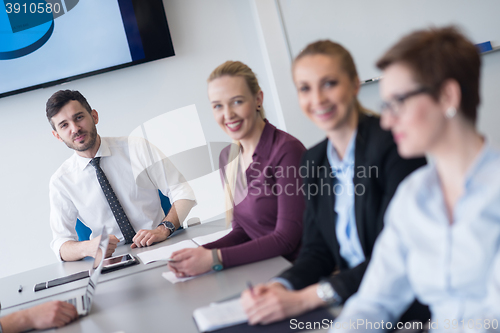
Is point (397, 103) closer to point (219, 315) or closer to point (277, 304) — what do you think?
point (277, 304)

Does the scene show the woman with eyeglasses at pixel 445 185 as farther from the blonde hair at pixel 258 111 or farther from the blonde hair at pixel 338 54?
the blonde hair at pixel 258 111

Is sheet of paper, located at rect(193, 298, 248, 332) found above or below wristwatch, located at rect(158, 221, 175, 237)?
below

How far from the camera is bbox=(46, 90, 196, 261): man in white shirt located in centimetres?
250

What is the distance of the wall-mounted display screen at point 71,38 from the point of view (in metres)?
3.10

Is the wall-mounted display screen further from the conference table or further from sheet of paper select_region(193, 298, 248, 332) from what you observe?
sheet of paper select_region(193, 298, 248, 332)

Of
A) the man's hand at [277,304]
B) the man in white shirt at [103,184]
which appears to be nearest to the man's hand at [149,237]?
the man in white shirt at [103,184]

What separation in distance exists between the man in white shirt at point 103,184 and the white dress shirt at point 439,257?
1.64 meters

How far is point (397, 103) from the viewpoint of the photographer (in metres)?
0.80

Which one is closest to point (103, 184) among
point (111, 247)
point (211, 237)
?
point (111, 247)

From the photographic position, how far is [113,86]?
10.7 ft

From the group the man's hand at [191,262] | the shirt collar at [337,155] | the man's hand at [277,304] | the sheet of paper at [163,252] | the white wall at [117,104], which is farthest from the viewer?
the white wall at [117,104]

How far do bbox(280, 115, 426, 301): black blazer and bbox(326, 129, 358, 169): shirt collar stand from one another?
0.05 ft

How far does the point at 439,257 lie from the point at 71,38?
306cm

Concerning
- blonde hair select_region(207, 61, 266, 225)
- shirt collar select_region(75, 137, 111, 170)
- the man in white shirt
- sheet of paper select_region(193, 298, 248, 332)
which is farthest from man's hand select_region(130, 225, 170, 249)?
sheet of paper select_region(193, 298, 248, 332)
